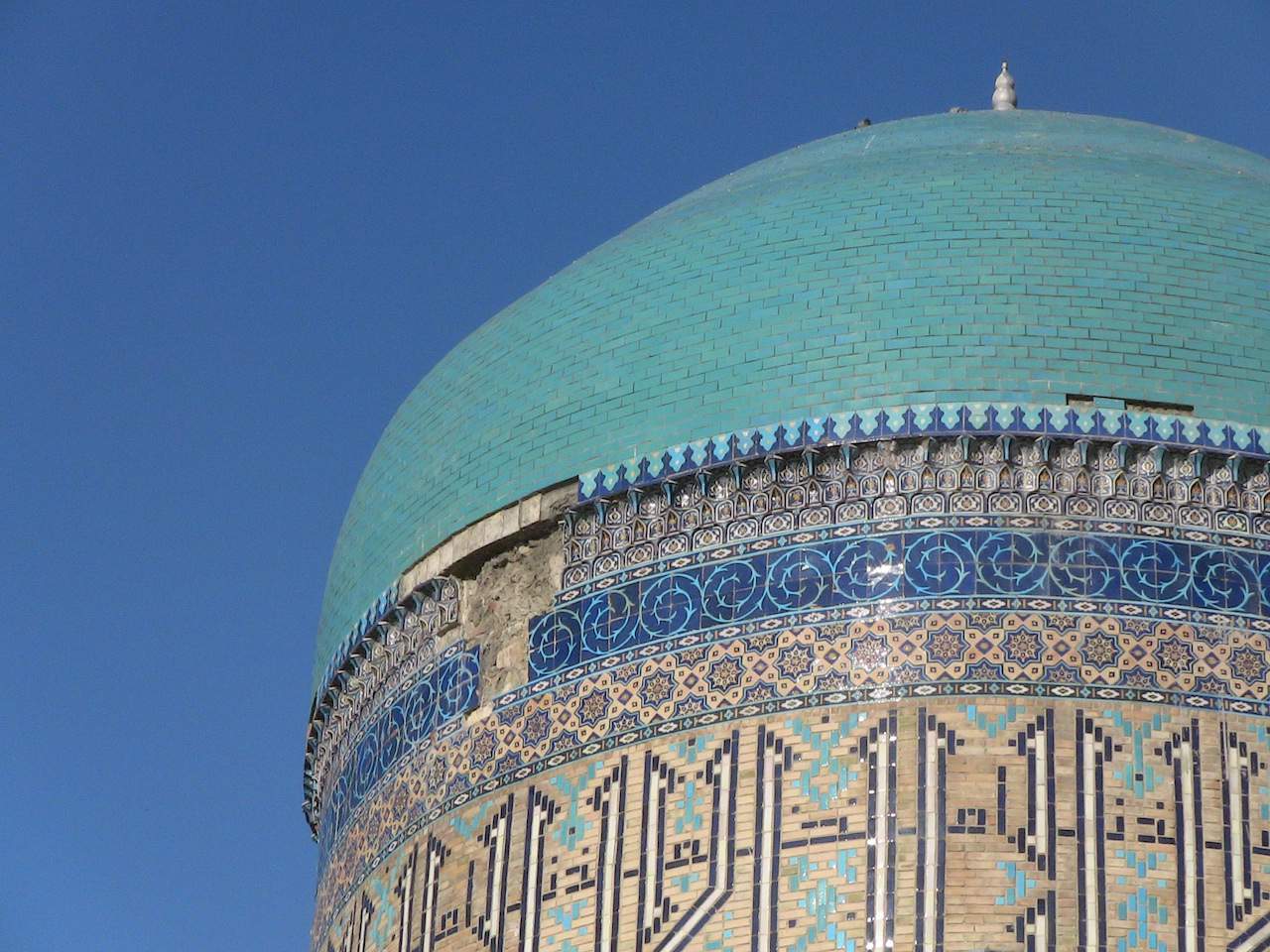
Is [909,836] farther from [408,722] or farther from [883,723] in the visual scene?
[408,722]

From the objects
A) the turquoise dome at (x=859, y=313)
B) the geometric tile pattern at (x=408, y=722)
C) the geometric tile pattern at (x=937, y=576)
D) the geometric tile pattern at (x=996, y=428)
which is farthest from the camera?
the geometric tile pattern at (x=408, y=722)

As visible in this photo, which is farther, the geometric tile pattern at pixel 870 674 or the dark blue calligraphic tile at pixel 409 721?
the dark blue calligraphic tile at pixel 409 721

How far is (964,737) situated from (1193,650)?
0.70m

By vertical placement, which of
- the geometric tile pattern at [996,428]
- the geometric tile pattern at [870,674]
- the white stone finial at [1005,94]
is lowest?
the geometric tile pattern at [870,674]

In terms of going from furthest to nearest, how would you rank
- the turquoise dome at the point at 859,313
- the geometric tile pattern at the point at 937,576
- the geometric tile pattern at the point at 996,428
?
the turquoise dome at the point at 859,313 → the geometric tile pattern at the point at 996,428 → the geometric tile pattern at the point at 937,576

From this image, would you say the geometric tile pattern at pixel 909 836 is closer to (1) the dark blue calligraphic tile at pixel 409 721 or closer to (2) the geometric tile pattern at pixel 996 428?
(1) the dark blue calligraphic tile at pixel 409 721

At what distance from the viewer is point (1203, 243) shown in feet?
32.7

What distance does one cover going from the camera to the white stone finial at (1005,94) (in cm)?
1134

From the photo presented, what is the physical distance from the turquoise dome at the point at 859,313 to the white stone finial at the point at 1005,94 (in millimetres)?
423

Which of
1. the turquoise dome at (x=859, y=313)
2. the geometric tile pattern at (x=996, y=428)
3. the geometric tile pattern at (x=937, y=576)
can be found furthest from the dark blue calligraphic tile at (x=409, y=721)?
the geometric tile pattern at (x=996, y=428)

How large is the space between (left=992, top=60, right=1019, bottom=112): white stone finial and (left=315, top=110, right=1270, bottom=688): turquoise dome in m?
0.42

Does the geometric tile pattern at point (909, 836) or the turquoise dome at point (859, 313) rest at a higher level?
the turquoise dome at point (859, 313)

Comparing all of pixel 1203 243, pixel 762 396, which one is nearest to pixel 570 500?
pixel 762 396

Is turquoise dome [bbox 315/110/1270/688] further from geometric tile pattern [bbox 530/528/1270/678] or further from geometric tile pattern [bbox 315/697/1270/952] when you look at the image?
geometric tile pattern [bbox 315/697/1270/952]
